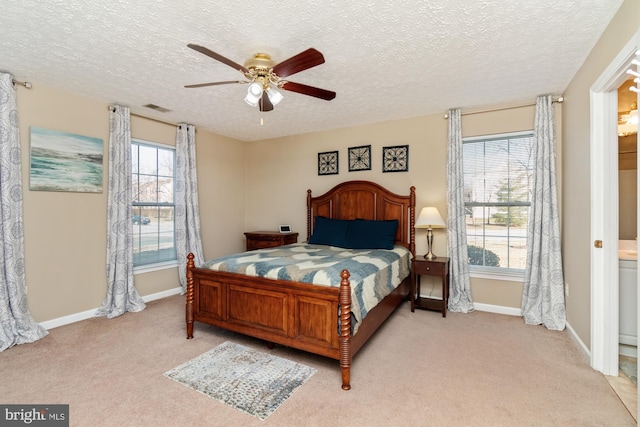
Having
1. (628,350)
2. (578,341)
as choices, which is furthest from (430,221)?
(628,350)

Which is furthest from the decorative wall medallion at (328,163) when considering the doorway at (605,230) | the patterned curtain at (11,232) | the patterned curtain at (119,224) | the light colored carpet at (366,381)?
the patterned curtain at (11,232)

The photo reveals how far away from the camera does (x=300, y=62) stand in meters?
2.14

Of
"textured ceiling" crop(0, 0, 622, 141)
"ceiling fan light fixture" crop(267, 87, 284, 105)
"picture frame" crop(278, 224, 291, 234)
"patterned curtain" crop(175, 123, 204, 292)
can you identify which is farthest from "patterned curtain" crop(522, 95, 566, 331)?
"patterned curtain" crop(175, 123, 204, 292)

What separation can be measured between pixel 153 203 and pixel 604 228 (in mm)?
5050

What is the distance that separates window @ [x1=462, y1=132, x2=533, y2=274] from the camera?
12.5 ft

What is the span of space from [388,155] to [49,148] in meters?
4.09

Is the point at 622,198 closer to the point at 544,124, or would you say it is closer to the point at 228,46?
the point at 544,124

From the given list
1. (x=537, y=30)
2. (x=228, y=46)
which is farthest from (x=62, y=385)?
(x=537, y=30)

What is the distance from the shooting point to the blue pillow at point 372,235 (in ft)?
13.1

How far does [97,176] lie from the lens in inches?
146

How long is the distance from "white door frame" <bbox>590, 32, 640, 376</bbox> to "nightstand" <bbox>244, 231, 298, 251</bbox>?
372 cm

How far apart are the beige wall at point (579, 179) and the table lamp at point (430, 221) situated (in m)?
1.27

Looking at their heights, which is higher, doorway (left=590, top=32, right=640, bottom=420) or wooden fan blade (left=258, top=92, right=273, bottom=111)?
wooden fan blade (left=258, top=92, right=273, bottom=111)

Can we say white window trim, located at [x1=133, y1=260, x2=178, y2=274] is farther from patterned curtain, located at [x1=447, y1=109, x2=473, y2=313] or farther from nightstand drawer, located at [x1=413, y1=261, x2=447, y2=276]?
patterned curtain, located at [x1=447, y1=109, x2=473, y2=313]
